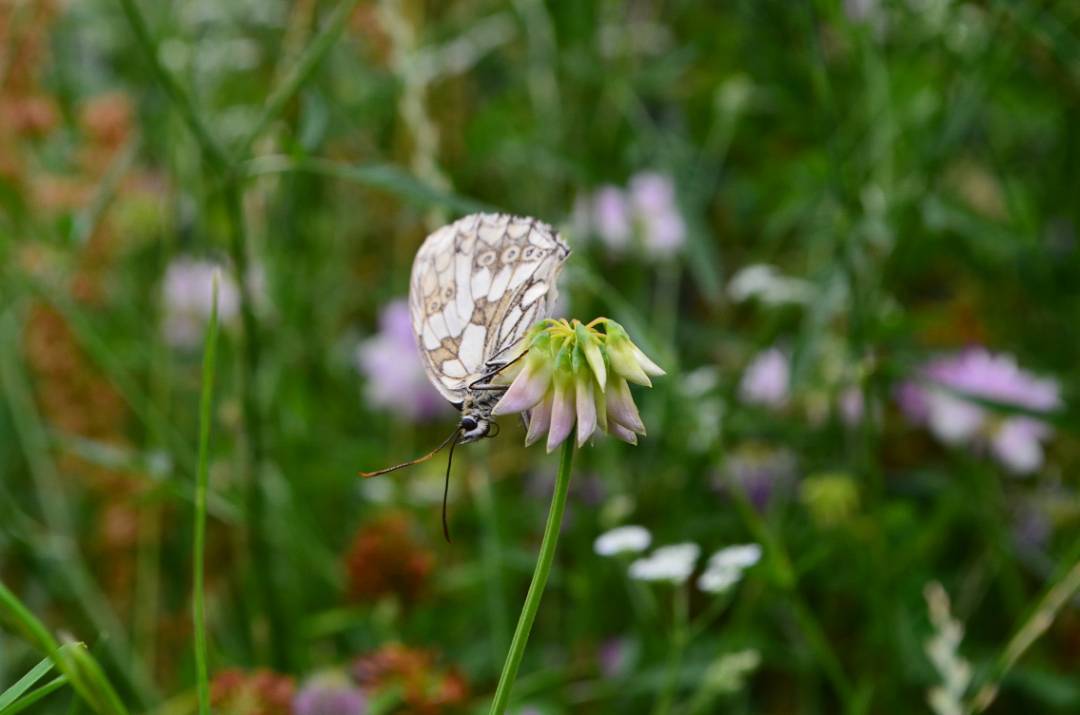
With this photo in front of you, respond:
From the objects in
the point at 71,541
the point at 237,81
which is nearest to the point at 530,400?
the point at 71,541

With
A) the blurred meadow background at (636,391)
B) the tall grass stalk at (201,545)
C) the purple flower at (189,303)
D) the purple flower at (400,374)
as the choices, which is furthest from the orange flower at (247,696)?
the purple flower at (189,303)

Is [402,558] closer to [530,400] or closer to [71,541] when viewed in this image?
[71,541]

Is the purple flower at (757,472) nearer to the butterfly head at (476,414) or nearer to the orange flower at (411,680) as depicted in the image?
the orange flower at (411,680)

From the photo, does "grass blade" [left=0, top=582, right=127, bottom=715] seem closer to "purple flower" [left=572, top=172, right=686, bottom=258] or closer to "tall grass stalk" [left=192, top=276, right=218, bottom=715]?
"tall grass stalk" [left=192, top=276, right=218, bottom=715]

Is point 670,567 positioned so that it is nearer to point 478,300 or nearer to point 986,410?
point 478,300

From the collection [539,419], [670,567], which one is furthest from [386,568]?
[539,419]
